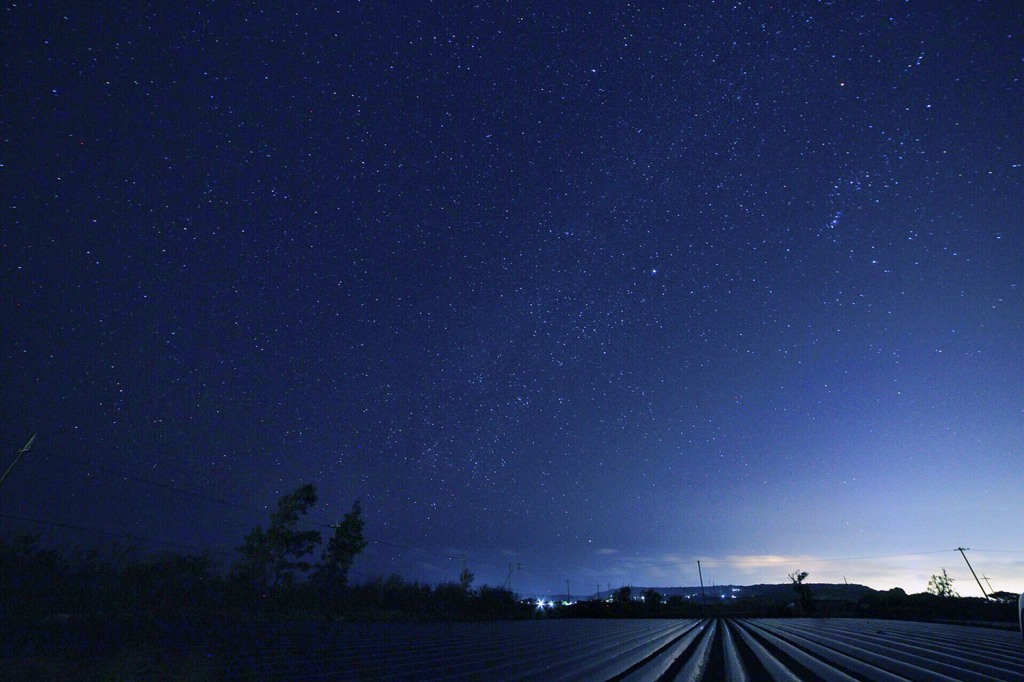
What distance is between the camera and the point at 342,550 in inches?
1491

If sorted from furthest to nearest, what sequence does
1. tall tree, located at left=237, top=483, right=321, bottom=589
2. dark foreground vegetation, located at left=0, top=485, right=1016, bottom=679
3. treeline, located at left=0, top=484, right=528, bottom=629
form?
tall tree, located at left=237, top=483, right=321, bottom=589, treeline, located at left=0, top=484, right=528, bottom=629, dark foreground vegetation, located at left=0, top=485, right=1016, bottom=679

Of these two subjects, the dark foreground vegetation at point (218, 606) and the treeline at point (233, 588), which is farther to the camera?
the treeline at point (233, 588)

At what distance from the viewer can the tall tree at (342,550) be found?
35.0 meters

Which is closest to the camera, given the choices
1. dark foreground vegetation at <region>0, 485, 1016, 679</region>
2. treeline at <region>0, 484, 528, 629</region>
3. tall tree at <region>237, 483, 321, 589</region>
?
dark foreground vegetation at <region>0, 485, 1016, 679</region>

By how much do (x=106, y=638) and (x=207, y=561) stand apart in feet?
43.1

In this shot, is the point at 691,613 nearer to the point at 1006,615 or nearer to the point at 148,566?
the point at 1006,615

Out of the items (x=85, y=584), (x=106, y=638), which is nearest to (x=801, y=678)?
(x=106, y=638)

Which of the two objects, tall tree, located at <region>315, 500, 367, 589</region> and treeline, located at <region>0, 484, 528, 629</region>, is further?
tall tree, located at <region>315, 500, 367, 589</region>

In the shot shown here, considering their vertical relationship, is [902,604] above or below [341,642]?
below

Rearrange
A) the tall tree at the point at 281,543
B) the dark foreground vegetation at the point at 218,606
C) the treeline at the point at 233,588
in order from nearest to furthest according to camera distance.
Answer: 1. the dark foreground vegetation at the point at 218,606
2. the treeline at the point at 233,588
3. the tall tree at the point at 281,543

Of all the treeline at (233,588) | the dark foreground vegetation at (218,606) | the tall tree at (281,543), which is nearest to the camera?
the dark foreground vegetation at (218,606)

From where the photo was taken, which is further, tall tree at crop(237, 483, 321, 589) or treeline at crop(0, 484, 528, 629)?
tall tree at crop(237, 483, 321, 589)

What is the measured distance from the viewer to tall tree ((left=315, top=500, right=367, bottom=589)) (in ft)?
115

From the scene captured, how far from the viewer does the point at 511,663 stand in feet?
31.5
